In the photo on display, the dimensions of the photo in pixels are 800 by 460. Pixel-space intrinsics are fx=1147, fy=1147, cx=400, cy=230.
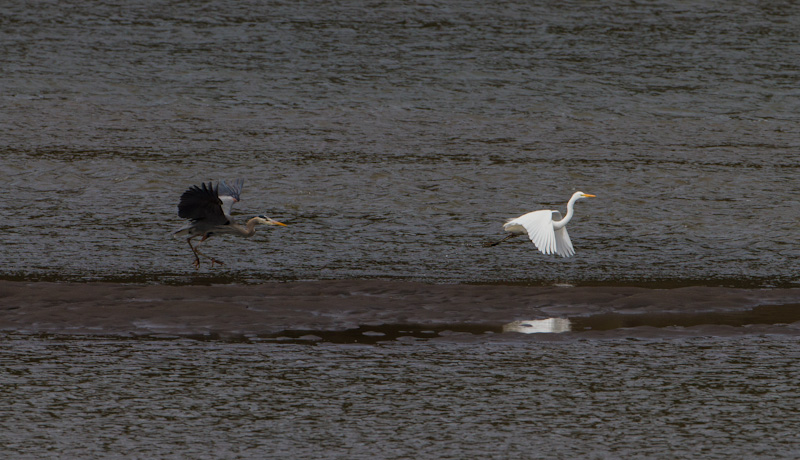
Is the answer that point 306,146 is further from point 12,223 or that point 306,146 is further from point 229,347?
point 229,347

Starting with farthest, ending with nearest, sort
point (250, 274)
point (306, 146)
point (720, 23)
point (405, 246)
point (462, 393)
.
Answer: point (720, 23) → point (306, 146) → point (405, 246) → point (250, 274) → point (462, 393)

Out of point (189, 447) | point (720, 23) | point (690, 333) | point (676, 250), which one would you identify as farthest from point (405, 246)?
point (720, 23)

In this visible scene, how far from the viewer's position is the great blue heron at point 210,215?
460 inches

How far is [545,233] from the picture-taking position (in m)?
12.0

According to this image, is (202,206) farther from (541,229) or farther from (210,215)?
(541,229)

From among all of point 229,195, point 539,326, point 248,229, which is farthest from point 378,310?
point 229,195

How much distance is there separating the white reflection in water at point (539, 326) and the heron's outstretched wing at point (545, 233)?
150 centimetres

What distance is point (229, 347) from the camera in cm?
960

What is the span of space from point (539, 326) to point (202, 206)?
12.6ft

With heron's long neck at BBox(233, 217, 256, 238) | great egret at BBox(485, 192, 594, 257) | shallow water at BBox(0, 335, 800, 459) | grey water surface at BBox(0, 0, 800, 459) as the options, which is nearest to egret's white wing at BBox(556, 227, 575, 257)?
great egret at BBox(485, 192, 594, 257)

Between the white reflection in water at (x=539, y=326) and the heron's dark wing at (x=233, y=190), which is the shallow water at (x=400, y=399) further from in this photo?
the heron's dark wing at (x=233, y=190)

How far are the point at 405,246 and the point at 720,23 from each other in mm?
12346

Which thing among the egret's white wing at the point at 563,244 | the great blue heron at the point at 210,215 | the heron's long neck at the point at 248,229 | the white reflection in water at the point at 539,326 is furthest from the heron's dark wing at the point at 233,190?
the white reflection in water at the point at 539,326

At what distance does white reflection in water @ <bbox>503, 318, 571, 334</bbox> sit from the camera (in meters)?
10.2
